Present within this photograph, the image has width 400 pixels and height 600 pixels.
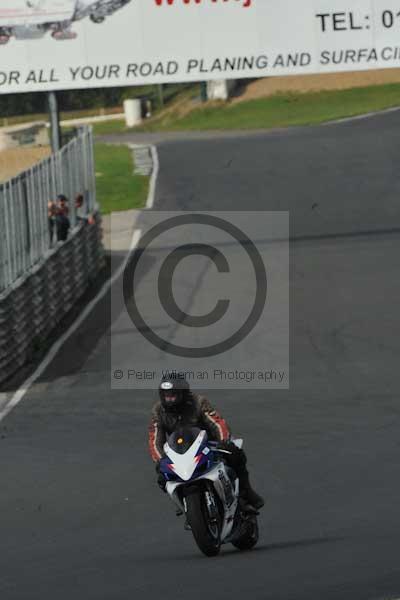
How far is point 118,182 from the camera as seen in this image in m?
46.1

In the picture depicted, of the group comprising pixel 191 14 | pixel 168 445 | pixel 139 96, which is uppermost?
pixel 191 14

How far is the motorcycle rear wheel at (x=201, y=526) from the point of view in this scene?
988 centimetres

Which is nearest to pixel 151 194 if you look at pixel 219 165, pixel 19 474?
pixel 219 165

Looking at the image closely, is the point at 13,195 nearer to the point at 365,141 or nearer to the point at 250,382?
the point at 250,382

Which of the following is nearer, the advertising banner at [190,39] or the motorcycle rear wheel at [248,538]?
the motorcycle rear wheel at [248,538]

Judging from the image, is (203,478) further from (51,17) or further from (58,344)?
(51,17)

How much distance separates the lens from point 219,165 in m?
46.5

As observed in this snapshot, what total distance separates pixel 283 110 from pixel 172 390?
56.1 m

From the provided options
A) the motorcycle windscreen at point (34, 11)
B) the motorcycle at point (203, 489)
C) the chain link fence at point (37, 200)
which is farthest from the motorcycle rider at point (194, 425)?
the motorcycle windscreen at point (34, 11)

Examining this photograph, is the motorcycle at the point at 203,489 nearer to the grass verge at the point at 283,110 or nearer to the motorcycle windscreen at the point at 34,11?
the motorcycle windscreen at the point at 34,11

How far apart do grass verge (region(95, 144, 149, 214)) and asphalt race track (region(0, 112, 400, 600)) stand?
8601mm

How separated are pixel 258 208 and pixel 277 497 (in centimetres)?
2514

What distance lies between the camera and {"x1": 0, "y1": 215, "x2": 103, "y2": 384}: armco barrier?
70.9 feet

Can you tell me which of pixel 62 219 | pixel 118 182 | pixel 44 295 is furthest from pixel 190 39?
pixel 118 182
